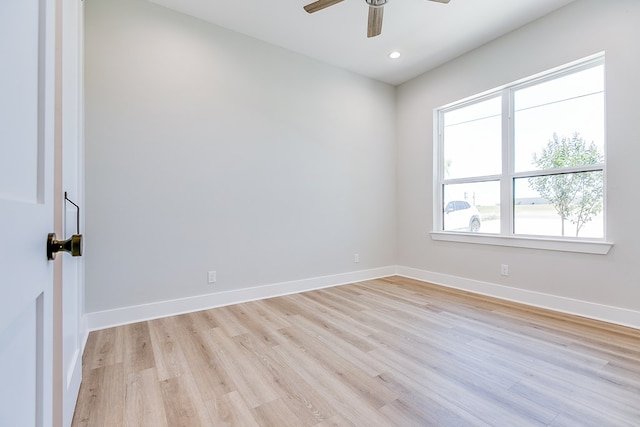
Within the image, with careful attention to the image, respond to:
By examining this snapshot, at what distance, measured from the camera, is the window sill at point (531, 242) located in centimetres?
262

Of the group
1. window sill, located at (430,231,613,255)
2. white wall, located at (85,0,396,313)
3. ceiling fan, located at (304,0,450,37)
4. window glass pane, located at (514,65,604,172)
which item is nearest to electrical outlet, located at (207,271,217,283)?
white wall, located at (85,0,396,313)

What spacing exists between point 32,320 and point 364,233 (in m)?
3.81

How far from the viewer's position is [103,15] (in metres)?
2.51

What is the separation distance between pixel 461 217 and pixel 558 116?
1.47 metres

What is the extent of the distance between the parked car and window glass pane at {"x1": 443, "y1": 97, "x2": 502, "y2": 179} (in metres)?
0.38

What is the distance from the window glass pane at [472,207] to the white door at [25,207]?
3.87 meters

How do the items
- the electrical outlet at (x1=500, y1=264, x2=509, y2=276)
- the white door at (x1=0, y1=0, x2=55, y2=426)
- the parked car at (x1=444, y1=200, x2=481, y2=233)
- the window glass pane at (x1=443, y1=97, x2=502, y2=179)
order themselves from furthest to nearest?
the parked car at (x1=444, y1=200, x2=481, y2=233), the window glass pane at (x1=443, y1=97, x2=502, y2=179), the electrical outlet at (x1=500, y1=264, x2=509, y2=276), the white door at (x1=0, y1=0, x2=55, y2=426)

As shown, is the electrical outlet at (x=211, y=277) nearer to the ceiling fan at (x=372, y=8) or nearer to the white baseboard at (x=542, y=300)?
the ceiling fan at (x=372, y=8)

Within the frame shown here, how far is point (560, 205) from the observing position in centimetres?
293

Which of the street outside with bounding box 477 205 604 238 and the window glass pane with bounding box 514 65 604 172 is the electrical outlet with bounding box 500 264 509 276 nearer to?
the street outside with bounding box 477 205 604 238

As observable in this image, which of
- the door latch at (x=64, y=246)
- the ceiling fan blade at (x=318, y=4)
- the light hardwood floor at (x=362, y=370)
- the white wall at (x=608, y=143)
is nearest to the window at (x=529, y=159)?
the white wall at (x=608, y=143)

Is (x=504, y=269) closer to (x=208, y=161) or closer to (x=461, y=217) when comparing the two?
(x=461, y=217)

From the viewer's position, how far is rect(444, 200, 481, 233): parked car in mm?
3698

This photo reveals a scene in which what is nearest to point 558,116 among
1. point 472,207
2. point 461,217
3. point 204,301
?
point 472,207
